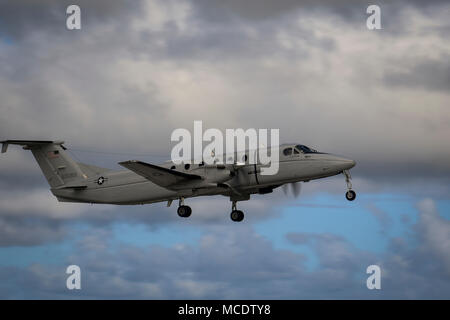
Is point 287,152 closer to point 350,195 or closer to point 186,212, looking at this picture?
point 350,195

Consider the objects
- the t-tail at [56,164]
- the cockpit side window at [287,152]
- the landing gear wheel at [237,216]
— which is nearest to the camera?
the cockpit side window at [287,152]

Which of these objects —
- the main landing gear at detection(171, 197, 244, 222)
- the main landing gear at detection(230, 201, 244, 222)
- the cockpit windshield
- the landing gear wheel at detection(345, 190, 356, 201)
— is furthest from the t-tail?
the landing gear wheel at detection(345, 190, 356, 201)

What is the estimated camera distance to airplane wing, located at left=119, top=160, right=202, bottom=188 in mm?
37688

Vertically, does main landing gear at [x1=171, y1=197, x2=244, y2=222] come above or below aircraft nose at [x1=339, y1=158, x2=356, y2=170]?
below

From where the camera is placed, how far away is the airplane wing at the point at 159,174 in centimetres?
3769

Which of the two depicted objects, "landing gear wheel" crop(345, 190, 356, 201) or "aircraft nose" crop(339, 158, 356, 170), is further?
"aircraft nose" crop(339, 158, 356, 170)

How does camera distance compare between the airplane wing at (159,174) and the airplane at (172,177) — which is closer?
the airplane at (172,177)

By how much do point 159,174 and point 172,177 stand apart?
73 centimetres

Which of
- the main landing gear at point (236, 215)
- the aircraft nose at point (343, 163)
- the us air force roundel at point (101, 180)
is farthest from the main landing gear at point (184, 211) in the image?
the aircraft nose at point (343, 163)

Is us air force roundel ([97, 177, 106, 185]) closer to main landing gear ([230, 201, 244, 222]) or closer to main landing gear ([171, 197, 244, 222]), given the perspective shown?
main landing gear ([171, 197, 244, 222])

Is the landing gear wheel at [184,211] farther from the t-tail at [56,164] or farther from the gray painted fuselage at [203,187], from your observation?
the t-tail at [56,164]

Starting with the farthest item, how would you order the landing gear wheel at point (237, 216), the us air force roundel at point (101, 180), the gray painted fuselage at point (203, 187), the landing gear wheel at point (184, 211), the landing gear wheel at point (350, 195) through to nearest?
the us air force roundel at point (101, 180) → the landing gear wheel at point (237, 216) → the landing gear wheel at point (184, 211) → the gray painted fuselage at point (203, 187) → the landing gear wheel at point (350, 195)
